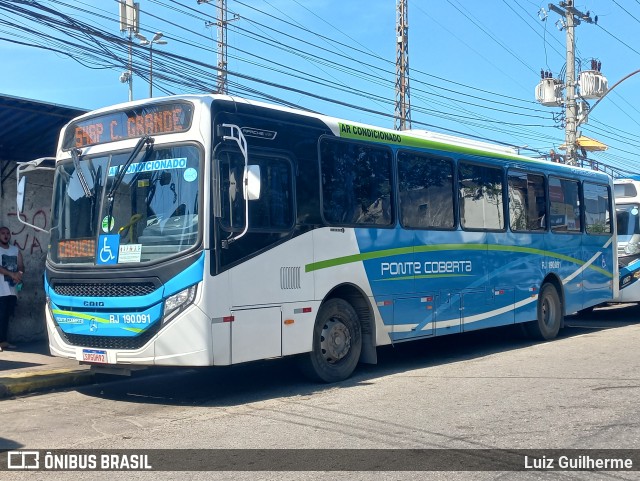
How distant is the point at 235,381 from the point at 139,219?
2.96 m

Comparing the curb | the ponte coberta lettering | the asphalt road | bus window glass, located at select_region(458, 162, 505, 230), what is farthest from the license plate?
bus window glass, located at select_region(458, 162, 505, 230)

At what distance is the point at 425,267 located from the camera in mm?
11484

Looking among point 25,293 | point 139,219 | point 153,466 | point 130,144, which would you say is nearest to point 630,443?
point 153,466

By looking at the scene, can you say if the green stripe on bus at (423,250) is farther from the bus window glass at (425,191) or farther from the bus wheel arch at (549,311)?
the bus wheel arch at (549,311)

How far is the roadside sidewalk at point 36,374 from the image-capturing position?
9.57 metres

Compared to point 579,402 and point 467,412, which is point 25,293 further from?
point 579,402

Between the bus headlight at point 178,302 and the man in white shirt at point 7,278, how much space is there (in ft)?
16.9

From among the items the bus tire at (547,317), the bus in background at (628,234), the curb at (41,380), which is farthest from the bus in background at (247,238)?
the bus in background at (628,234)

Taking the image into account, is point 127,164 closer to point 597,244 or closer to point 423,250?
point 423,250

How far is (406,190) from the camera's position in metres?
11.3

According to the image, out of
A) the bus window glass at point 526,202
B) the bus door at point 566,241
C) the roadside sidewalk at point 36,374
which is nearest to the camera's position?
the roadside sidewalk at point 36,374

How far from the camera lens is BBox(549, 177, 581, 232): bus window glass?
49.0 ft

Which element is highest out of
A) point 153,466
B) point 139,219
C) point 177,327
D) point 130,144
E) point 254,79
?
point 254,79

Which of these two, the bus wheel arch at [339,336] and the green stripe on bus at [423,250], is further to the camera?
the green stripe on bus at [423,250]
